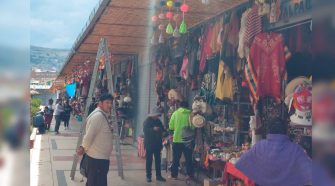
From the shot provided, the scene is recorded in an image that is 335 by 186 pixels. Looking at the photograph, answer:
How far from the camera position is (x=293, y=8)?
231 inches

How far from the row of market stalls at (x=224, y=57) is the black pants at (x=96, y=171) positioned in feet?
6.55

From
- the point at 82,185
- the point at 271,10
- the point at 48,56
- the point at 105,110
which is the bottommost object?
the point at 82,185

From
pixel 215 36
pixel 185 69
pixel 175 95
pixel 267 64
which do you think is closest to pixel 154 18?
pixel 215 36

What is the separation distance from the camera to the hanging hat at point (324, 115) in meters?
1.12

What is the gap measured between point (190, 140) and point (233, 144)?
1331 mm

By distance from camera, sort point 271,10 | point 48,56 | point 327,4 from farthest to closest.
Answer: point 48,56 < point 271,10 < point 327,4

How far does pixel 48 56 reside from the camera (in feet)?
156

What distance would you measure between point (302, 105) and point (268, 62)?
3.92 ft

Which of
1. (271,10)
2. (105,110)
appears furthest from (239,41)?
(105,110)

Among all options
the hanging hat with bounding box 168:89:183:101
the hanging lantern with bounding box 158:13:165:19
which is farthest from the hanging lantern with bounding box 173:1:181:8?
the hanging hat with bounding box 168:89:183:101

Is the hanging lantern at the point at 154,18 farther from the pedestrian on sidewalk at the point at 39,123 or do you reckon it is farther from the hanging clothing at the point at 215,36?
the pedestrian on sidewalk at the point at 39,123

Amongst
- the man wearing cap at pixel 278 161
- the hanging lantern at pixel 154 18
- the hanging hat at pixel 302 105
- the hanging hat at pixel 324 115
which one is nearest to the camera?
the hanging hat at pixel 324 115

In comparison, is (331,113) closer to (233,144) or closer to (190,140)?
(233,144)

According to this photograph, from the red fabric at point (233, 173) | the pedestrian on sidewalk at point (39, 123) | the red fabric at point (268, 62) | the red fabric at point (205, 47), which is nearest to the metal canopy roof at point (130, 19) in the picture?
the red fabric at point (205, 47)
